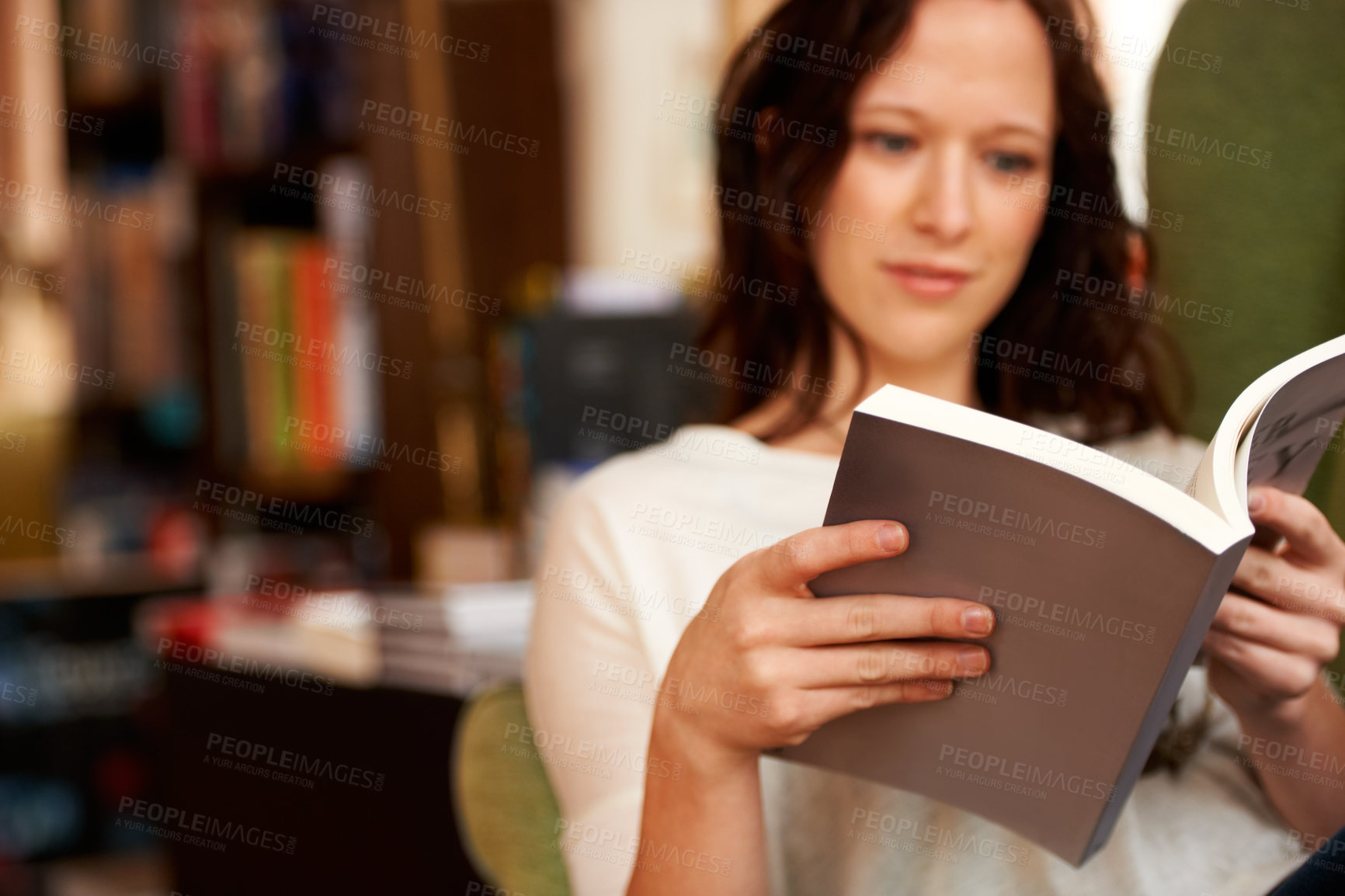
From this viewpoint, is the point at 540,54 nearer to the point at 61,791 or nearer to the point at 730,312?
Answer: the point at 730,312

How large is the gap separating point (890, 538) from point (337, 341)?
5.20 feet

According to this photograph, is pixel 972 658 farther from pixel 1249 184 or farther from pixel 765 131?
pixel 1249 184

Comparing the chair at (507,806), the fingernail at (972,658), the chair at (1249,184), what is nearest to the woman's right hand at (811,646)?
the fingernail at (972,658)

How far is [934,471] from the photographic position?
526mm

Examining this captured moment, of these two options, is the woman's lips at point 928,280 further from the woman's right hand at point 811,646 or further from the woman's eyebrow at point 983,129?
the woman's right hand at point 811,646

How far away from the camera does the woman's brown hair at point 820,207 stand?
86 cm

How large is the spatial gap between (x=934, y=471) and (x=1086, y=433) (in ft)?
1.81

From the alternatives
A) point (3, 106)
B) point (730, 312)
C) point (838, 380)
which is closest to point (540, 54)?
point (730, 312)

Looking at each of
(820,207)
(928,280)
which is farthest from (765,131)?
(928,280)

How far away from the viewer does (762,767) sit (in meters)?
0.84

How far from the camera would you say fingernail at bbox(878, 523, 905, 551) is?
544mm

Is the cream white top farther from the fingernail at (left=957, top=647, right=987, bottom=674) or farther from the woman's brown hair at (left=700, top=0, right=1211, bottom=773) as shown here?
the fingernail at (left=957, top=647, right=987, bottom=674)

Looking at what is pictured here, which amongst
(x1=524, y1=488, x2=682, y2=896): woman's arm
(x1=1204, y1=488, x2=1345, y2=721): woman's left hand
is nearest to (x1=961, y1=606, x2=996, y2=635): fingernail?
(x1=1204, y1=488, x2=1345, y2=721): woman's left hand

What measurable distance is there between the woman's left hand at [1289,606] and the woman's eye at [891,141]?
37 centimetres
